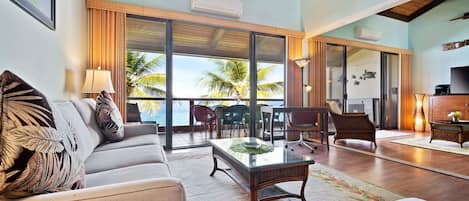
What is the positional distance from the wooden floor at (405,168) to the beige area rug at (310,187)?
222 mm

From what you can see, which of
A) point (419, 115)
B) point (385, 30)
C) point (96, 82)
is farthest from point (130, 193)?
point (419, 115)

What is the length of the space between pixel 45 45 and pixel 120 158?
1.36 m

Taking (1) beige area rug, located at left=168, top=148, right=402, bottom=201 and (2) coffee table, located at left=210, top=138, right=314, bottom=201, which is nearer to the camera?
(2) coffee table, located at left=210, top=138, right=314, bottom=201

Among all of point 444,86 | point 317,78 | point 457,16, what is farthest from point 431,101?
point 317,78

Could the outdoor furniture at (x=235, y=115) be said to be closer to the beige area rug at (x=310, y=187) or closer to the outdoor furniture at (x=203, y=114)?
the outdoor furniture at (x=203, y=114)

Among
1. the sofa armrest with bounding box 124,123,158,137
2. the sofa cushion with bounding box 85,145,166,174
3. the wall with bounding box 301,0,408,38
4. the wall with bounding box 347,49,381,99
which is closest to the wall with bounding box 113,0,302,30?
the wall with bounding box 301,0,408,38

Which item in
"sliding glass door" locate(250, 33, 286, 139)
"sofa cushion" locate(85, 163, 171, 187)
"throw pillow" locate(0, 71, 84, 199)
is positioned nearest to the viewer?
"throw pillow" locate(0, 71, 84, 199)

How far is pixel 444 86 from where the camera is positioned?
5871mm

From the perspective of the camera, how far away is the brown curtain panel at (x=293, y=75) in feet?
16.5

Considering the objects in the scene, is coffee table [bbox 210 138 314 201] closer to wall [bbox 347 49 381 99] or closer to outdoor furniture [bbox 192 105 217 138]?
outdoor furniture [bbox 192 105 217 138]

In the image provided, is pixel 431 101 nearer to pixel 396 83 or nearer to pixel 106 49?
pixel 396 83

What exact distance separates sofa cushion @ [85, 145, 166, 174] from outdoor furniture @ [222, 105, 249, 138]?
3.08 metres

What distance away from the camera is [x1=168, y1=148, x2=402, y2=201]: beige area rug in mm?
2088

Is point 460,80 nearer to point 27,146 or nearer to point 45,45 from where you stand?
point 27,146
